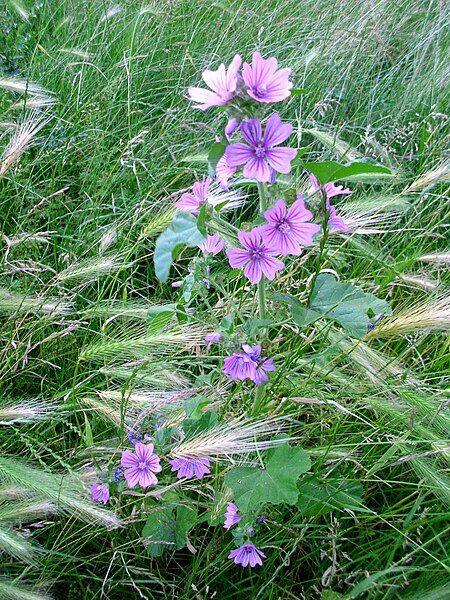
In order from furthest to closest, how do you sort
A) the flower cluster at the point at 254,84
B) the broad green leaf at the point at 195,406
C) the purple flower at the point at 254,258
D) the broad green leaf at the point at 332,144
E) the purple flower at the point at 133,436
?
the broad green leaf at the point at 332,144, the purple flower at the point at 133,436, the broad green leaf at the point at 195,406, the purple flower at the point at 254,258, the flower cluster at the point at 254,84

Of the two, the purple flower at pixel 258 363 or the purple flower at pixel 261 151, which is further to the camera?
the purple flower at pixel 258 363

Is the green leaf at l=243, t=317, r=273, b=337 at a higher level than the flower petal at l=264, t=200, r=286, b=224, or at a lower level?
lower

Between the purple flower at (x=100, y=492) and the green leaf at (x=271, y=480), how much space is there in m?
0.24

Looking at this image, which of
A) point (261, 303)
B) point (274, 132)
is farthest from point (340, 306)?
point (274, 132)

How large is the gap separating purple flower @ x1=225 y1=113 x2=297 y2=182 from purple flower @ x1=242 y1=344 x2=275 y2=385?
0.30 meters

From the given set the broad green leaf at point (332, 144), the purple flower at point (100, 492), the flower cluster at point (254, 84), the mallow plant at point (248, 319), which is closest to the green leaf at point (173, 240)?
the mallow plant at point (248, 319)

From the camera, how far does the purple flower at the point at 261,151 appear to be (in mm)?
956

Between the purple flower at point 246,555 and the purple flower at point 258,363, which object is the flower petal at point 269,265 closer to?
the purple flower at point 258,363

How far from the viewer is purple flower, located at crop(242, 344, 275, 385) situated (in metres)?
1.14

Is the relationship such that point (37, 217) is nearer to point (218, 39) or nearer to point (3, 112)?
point (3, 112)

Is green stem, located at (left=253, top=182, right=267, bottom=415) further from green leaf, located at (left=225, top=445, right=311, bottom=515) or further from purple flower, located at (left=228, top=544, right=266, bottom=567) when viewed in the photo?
purple flower, located at (left=228, top=544, right=266, bottom=567)

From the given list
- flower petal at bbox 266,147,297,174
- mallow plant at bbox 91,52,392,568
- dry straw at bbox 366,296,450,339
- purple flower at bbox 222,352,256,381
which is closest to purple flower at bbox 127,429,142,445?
mallow plant at bbox 91,52,392,568

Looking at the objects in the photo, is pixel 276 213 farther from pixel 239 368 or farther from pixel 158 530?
pixel 158 530

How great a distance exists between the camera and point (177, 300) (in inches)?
65.8
